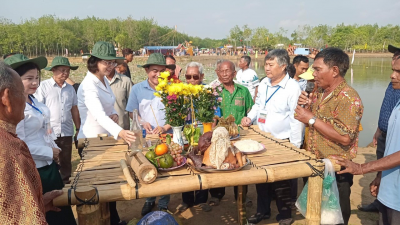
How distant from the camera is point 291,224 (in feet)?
11.5

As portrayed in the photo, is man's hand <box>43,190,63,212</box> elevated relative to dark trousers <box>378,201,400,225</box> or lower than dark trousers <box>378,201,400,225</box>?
elevated

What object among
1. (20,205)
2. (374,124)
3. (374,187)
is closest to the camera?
(20,205)

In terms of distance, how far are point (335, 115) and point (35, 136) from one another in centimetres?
260

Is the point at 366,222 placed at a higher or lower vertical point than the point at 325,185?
lower

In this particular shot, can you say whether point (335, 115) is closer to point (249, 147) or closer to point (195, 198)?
point (249, 147)

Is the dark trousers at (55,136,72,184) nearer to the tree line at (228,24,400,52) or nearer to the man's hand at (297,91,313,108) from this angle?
the man's hand at (297,91,313,108)

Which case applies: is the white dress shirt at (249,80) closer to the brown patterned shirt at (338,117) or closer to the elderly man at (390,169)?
the brown patterned shirt at (338,117)

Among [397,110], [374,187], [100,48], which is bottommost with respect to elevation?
[374,187]

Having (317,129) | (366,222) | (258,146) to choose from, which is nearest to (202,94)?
(258,146)

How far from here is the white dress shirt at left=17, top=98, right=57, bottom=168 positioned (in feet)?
7.10

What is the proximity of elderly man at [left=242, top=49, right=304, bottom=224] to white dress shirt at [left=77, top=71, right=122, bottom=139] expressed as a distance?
1709 millimetres

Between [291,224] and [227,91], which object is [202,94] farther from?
[291,224]

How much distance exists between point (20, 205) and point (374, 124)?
34.5 ft

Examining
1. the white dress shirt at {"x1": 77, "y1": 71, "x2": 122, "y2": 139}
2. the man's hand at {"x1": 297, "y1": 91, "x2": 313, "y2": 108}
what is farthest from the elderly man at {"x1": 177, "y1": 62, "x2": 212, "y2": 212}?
the man's hand at {"x1": 297, "y1": 91, "x2": 313, "y2": 108}
